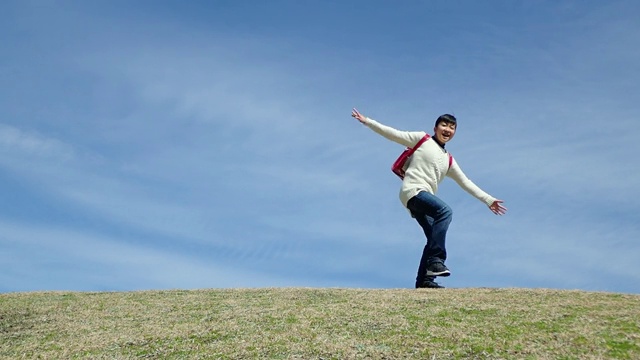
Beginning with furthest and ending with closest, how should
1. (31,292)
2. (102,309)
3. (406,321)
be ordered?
1. (31,292)
2. (102,309)
3. (406,321)

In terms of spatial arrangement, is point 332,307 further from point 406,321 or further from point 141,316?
point 141,316

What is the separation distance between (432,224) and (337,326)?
4339 millimetres

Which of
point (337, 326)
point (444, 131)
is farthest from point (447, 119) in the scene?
point (337, 326)

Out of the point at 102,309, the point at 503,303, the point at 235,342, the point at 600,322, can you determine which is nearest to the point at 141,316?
the point at 102,309

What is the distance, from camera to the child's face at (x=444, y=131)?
15.1 meters

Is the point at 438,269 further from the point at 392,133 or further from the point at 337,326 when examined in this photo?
the point at 337,326

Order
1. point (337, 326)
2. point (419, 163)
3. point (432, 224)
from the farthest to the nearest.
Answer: point (419, 163)
point (432, 224)
point (337, 326)

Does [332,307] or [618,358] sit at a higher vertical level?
[332,307]

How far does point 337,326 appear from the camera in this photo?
1085cm

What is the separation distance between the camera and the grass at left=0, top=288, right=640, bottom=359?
9.60m

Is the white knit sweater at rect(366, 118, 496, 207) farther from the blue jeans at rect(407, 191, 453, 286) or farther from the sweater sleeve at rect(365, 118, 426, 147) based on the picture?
the blue jeans at rect(407, 191, 453, 286)

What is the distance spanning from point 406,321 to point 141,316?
5.08 metres

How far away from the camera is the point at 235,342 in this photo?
1041 cm

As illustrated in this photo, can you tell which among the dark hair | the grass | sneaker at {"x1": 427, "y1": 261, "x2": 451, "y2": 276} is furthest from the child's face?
the grass
